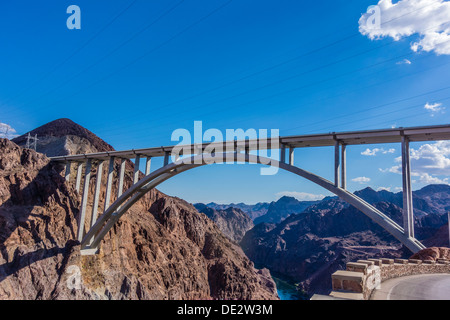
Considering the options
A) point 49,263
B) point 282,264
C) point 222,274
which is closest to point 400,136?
point 49,263

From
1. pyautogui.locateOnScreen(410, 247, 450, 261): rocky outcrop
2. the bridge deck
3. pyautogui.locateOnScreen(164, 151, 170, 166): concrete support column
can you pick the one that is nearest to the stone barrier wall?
pyautogui.locateOnScreen(410, 247, 450, 261): rocky outcrop

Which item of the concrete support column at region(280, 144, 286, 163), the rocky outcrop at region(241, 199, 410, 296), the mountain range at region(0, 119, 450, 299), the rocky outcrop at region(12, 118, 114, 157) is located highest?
the rocky outcrop at region(12, 118, 114, 157)

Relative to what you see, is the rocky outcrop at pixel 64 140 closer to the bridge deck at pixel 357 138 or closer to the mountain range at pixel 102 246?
the mountain range at pixel 102 246

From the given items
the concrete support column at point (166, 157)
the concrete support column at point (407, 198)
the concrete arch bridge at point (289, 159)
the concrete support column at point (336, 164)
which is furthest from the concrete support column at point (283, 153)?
the concrete support column at point (166, 157)

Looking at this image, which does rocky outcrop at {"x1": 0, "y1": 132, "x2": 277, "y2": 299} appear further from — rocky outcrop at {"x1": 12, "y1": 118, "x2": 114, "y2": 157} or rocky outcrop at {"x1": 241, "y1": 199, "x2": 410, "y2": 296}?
rocky outcrop at {"x1": 241, "y1": 199, "x2": 410, "y2": 296}

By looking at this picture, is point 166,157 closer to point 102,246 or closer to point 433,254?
point 102,246

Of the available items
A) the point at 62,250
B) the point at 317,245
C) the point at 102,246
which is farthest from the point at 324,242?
the point at 62,250
